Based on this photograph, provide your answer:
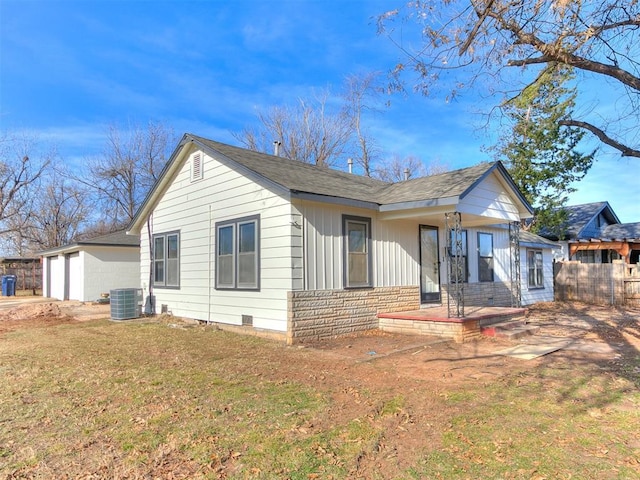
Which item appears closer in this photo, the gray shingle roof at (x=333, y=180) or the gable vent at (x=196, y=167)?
the gray shingle roof at (x=333, y=180)

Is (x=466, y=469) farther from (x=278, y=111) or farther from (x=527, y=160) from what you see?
(x=278, y=111)

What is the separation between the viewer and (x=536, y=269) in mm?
17203

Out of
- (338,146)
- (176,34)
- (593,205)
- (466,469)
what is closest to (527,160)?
(593,205)

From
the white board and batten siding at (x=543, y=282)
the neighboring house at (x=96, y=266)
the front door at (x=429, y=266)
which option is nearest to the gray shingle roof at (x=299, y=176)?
the front door at (x=429, y=266)

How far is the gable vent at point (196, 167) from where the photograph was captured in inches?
455

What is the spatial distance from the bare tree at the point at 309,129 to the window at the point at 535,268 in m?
14.7

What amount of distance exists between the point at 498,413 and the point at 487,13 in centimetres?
492

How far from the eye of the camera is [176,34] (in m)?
11.7

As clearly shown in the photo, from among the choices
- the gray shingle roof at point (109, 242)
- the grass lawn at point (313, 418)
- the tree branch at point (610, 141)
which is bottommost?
the grass lawn at point (313, 418)

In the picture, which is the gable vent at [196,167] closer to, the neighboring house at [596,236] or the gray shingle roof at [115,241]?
the gray shingle roof at [115,241]

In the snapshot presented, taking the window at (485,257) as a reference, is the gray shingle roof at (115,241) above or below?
above

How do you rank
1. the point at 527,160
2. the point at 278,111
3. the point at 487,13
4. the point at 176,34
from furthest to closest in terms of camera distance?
1. the point at 278,111
2. the point at 527,160
3. the point at 176,34
4. the point at 487,13

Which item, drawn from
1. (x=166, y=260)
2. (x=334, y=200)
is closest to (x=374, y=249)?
(x=334, y=200)

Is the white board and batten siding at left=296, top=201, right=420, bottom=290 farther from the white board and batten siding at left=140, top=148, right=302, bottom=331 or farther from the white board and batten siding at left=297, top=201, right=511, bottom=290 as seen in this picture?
the white board and batten siding at left=140, top=148, right=302, bottom=331
